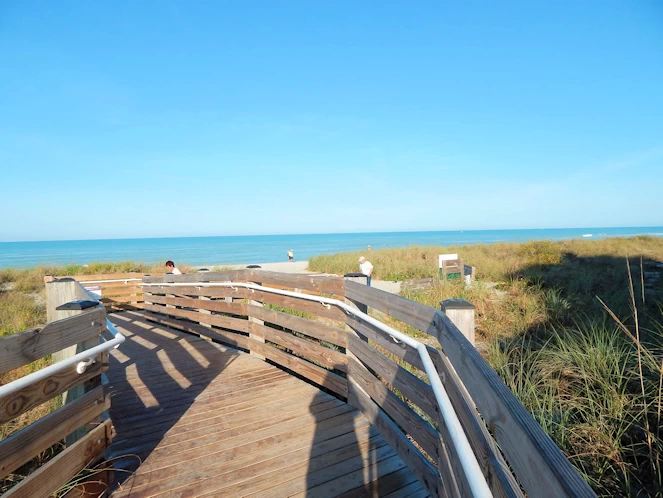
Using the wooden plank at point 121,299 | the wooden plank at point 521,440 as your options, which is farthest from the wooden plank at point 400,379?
the wooden plank at point 121,299

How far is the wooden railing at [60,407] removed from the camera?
1795 mm

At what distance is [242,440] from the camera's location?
121 inches

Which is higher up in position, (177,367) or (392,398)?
(392,398)

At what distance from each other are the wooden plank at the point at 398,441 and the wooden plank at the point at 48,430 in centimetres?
196

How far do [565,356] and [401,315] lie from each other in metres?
2.51

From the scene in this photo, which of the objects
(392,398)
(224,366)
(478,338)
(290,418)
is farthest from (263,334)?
(478,338)

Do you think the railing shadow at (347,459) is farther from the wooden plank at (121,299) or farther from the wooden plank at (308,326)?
the wooden plank at (121,299)

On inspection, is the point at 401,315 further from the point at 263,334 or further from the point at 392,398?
the point at 263,334

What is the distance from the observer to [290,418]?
11.2 feet

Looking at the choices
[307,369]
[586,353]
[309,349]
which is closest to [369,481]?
[309,349]

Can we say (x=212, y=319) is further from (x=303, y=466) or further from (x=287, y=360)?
(x=303, y=466)

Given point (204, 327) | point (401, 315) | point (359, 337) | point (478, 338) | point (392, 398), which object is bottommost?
point (478, 338)

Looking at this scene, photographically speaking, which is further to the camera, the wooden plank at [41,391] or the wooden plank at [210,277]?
the wooden plank at [210,277]

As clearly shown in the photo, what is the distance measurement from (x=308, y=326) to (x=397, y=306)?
1.55 metres
